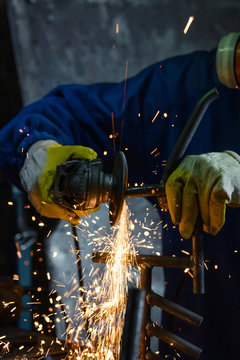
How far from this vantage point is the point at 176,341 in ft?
3.18

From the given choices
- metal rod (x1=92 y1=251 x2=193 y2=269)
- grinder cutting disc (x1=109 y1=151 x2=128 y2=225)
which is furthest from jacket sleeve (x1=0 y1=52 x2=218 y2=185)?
metal rod (x1=92 y1=251 x2=193 y2=269)

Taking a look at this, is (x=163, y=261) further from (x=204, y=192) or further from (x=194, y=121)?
(x=194, y=121)

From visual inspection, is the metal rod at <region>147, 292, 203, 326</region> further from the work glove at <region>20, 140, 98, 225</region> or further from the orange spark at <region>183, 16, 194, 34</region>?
the orange spark at <region>183, 16, 194, 34</region>

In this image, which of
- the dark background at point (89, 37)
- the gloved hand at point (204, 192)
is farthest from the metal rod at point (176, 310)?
the dark background at point (89, 37)

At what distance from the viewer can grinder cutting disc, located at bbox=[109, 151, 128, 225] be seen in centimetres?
111

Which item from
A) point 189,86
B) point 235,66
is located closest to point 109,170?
point 189,86

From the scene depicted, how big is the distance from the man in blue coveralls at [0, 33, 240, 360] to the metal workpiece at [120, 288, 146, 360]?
47 centimetres

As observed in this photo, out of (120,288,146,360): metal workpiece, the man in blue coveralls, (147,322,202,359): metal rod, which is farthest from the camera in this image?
the man in blue coveralls

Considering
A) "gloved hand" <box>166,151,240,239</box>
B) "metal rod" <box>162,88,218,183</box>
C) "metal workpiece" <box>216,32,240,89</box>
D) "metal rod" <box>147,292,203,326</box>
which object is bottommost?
"metal rod" <box>147,292,203,326</box>

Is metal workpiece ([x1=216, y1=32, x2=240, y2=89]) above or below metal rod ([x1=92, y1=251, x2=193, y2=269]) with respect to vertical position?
above

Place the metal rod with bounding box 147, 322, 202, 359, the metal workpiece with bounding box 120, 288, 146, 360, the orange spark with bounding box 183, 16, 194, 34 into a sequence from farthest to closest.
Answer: the orange spark with bounding box 183, 16, 194, 34 → the metal rod with bounding box 147, 322, 202, 359 → the metal workpiece with bounding box 120, 288, 146, 360

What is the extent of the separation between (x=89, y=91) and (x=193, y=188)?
3.39 ft

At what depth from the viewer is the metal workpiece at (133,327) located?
73 centimetres

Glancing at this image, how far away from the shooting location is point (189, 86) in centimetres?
192
